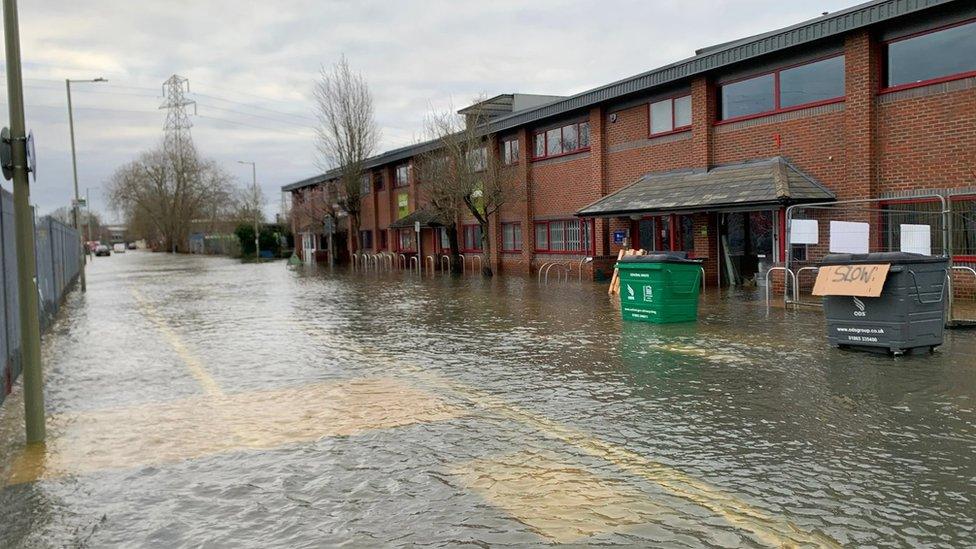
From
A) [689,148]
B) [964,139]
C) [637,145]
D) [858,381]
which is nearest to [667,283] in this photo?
[858,381]

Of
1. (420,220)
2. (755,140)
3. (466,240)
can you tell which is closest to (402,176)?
(420,220)

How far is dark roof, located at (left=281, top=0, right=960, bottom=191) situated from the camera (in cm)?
1543

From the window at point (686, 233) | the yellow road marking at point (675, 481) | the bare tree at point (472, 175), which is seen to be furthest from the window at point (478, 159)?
the yellow road marking at point (675, 481)

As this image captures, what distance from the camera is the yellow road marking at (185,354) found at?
348 inches

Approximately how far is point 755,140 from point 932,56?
4.75 m

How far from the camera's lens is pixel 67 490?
5293 mm

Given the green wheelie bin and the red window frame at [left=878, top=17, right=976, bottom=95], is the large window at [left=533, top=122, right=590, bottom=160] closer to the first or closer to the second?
the red window frame at [left=878, top=17, right=976, bottom=95]

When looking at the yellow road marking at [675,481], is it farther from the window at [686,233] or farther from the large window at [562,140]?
the large window at [562,140]

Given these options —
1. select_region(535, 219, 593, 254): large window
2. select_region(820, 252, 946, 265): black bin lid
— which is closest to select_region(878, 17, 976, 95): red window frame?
select_region(820, 252, 946, 265): black bin lid

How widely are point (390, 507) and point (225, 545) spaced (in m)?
1.02

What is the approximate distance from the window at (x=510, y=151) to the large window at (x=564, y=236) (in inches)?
115

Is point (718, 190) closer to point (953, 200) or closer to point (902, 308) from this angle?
point (953, 200)

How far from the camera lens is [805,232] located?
584 inches

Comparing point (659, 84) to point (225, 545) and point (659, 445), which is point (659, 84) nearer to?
point (659, 445)
